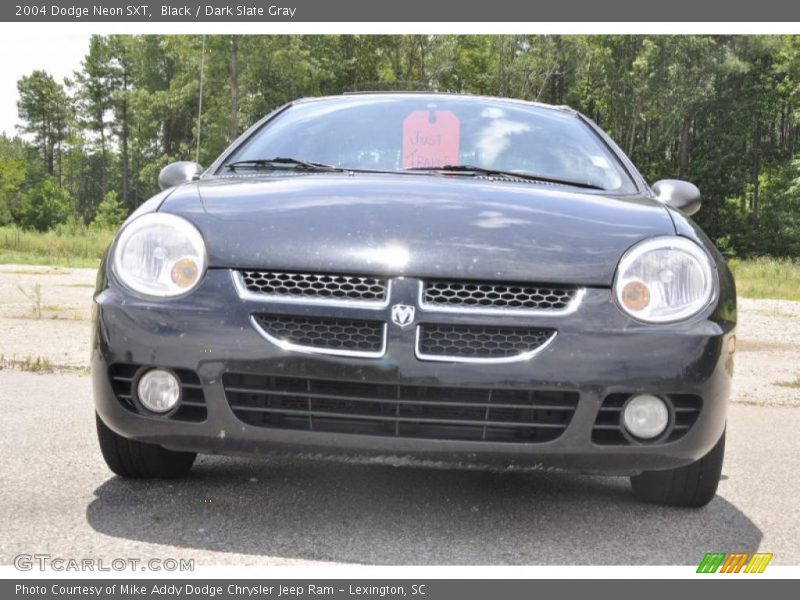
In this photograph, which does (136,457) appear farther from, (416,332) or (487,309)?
(487,309)

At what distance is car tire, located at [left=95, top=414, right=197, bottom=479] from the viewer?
3.28 m

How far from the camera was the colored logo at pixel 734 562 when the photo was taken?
9.03 feet

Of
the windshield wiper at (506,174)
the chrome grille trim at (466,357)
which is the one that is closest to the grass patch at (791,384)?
the windshield wiper at (506,174)

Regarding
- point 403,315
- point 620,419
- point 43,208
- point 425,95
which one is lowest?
point 43,208

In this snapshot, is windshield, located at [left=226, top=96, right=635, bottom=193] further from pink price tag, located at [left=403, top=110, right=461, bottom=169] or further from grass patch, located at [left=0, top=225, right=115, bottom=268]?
grass patch, located at [left=0, top=225, right=115, bottom=268]

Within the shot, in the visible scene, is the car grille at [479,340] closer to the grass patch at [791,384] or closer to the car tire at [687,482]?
the car tire at [687,482]

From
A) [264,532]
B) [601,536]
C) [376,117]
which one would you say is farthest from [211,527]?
[376,117]

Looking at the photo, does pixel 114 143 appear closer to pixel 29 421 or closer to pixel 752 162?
pixel 752 162

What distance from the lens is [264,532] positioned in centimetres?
286

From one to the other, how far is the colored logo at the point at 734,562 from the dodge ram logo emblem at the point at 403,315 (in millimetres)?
1073

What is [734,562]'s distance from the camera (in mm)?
2807

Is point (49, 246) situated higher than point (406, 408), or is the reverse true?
point (406, 408)

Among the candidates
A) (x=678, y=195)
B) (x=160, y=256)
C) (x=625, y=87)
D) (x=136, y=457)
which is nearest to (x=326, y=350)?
(x=160, y=256)

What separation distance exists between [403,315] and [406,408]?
267 mm
